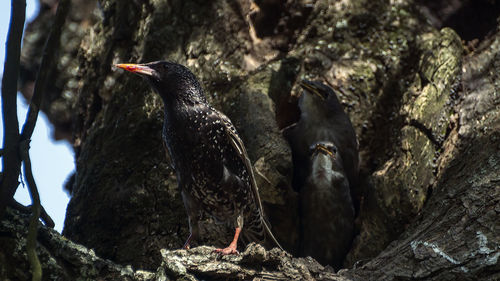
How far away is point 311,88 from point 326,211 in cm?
108

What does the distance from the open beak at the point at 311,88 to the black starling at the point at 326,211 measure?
464mm

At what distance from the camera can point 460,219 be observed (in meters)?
3.59

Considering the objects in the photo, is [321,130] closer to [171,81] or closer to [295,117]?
[295,117]

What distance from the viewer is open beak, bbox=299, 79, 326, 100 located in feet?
17.5

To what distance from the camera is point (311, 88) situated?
17.7 ft

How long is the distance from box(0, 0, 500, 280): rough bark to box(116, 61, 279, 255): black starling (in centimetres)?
32

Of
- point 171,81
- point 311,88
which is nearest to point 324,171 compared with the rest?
point 311,88

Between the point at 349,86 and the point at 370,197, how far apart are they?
118 centimetres

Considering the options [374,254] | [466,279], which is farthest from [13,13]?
[374,254]

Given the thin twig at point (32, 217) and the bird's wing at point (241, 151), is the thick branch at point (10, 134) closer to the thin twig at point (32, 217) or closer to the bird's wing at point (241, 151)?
the thin twig at point (32, 217)

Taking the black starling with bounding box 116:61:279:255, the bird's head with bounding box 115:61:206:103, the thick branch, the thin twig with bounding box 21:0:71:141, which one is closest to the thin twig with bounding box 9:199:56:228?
the thick branch

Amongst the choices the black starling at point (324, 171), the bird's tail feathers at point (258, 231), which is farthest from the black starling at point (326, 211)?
the bird's tail feathers at point (258, 231)

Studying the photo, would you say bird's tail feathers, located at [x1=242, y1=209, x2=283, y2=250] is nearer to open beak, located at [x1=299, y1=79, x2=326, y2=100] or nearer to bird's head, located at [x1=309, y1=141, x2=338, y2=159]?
bird's head, located at [x1=309, y1=141, x2=338, y2=159]

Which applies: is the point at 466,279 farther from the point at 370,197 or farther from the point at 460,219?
the point at 370,197
